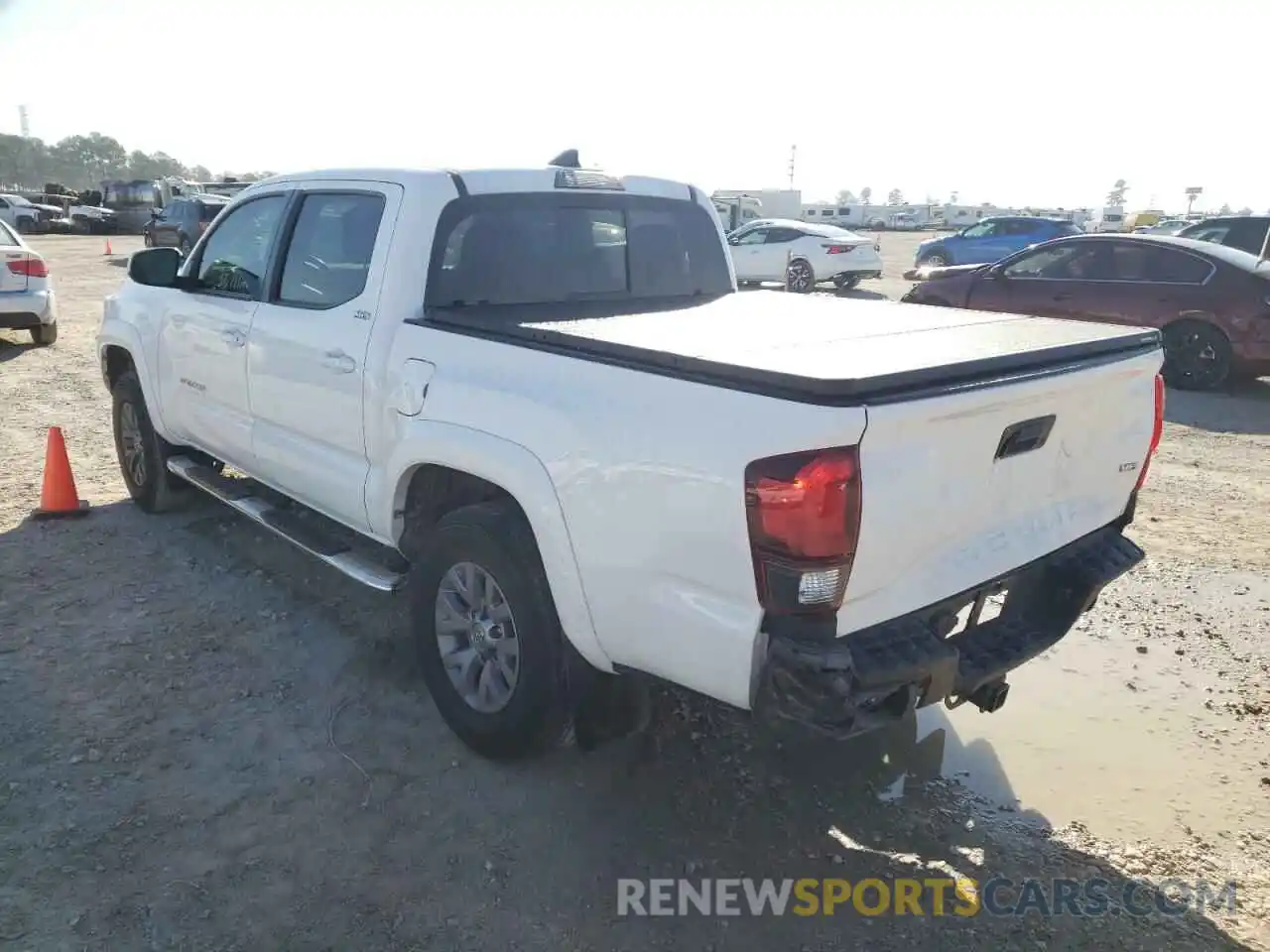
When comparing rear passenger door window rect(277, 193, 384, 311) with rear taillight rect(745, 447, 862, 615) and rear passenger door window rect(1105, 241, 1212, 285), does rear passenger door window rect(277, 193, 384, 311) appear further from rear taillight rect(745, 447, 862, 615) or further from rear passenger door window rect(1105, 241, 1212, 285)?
rear passenger door window rect(1105, 241, 1212, 285)

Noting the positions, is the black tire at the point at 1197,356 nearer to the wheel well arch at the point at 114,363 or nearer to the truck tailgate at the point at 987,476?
the truck tailgate at the point at 987,476

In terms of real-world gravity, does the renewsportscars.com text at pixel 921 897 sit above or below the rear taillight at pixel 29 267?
below

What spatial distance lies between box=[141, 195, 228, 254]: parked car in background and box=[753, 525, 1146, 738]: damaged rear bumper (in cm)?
2205

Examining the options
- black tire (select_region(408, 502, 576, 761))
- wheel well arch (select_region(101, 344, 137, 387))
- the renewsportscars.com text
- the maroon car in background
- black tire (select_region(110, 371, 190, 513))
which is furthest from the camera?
the maroon car in background

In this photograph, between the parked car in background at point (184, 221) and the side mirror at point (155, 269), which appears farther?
the parked car in background at point (184, 221)

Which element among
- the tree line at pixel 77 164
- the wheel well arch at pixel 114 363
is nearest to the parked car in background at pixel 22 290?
the wheel well arch at pixel 114 363

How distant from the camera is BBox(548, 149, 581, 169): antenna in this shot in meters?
4.20

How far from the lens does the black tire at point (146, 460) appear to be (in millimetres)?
5690

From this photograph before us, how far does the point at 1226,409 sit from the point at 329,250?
8459mm

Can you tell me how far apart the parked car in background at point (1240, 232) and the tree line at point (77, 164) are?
354 feet

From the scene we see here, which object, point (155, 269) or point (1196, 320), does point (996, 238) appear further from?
point (155, 269)

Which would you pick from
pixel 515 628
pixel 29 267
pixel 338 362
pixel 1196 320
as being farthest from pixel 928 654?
pixel 29 267

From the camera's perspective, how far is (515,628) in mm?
3109

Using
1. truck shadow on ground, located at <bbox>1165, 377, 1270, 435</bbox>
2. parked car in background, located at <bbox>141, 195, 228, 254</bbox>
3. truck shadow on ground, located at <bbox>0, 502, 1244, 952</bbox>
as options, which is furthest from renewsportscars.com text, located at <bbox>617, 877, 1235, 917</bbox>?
parked car in background, located at <bbox>141, 195, 228, 254</bbox>
